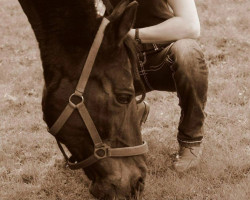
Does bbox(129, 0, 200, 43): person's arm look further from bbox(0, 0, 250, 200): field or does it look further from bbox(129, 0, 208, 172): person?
bbox(0, 0, 250, 200): field

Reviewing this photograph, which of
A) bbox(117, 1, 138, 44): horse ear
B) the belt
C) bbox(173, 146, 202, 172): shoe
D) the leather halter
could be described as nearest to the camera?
bbox(117, 1, 138, 44): horse ear

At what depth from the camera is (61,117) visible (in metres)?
3.02

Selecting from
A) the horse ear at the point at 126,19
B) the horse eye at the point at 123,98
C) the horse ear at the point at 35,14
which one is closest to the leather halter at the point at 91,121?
the horse ear at the point at 126,19

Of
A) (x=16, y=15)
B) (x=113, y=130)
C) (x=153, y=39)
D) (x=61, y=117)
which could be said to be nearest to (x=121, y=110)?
(x=113, y=130)

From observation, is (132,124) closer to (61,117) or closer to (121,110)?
(121,110)

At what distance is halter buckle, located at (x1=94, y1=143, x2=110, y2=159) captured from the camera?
10.4 feet

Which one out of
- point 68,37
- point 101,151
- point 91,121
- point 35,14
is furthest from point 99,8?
point 101,151

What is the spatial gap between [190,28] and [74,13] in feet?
5.06

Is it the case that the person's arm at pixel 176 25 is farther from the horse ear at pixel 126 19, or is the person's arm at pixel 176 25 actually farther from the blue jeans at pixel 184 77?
the horse ear at pixel 126 19

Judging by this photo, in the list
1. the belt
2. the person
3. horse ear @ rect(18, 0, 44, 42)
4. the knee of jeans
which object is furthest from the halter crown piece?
the belt

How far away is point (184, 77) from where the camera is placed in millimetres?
4184

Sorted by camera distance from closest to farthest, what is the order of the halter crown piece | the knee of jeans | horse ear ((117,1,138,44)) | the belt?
1. horse ear ((117,1,138,44))
2. the halter crown piece
3. the knee of jeans
4. the belt

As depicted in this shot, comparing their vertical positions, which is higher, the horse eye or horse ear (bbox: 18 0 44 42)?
horse ear (bbox: 18 0 44 42)

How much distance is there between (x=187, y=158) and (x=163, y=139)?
27.5 inches
